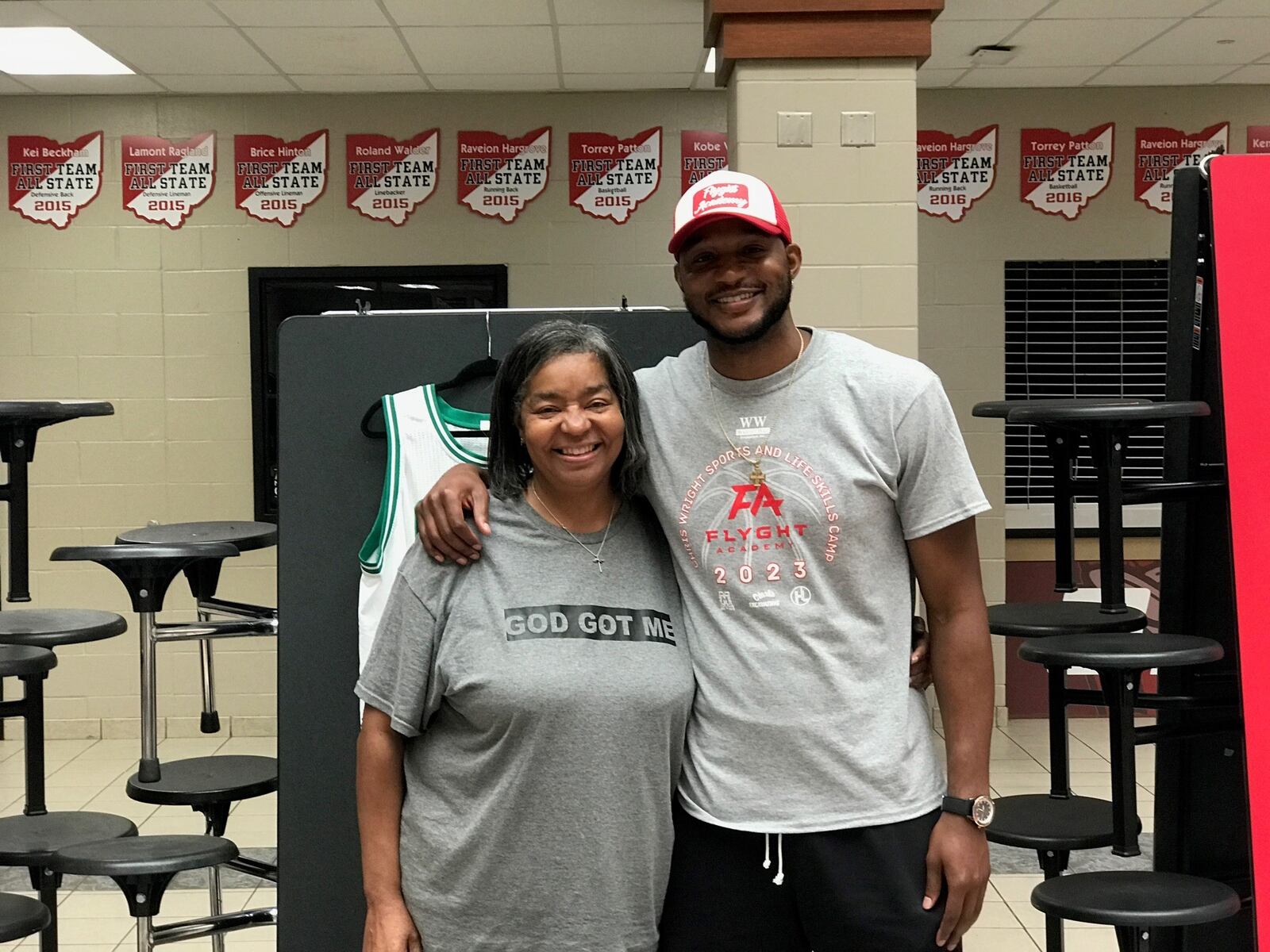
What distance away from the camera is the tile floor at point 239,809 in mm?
3883

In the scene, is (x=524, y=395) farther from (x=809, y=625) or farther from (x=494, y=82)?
(x=494, y=82)

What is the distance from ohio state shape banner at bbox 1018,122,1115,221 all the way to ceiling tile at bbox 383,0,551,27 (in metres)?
2.65

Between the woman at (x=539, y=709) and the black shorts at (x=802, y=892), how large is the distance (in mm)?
59

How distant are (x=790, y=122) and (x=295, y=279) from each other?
3215mm

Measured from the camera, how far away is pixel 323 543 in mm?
2199

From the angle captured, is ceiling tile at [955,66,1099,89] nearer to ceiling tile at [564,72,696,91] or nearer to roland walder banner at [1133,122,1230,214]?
roland walder banner at [1133,122,1230,214]

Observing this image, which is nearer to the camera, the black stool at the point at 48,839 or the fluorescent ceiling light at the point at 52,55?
the black stool at the point at 48,839

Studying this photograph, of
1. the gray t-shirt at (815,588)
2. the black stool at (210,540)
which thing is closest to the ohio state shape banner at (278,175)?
the black stool at (210,540)

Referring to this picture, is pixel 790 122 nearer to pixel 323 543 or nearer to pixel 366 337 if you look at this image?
pixel 366 337

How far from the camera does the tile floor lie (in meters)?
3.88

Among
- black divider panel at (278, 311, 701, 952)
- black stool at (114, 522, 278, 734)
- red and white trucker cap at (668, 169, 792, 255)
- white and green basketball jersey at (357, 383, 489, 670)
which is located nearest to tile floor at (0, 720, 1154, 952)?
black stool at (114, 522, 278, 734)

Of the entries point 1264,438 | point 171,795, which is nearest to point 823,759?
point 1264,438

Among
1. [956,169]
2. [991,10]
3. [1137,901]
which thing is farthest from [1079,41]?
[1137,901]

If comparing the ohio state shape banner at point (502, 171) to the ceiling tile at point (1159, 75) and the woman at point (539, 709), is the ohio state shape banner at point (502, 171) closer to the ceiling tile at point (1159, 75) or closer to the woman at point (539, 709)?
the ceiling tile at point (1159, 75)
